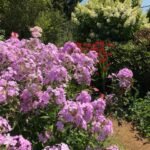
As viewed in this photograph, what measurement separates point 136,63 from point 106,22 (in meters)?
4.99

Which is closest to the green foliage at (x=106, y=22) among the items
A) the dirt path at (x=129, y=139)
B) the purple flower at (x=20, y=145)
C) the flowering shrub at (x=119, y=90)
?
the dirt path at (x=129, y=139)

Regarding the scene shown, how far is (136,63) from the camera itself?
11.8 meters

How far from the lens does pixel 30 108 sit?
181 inches

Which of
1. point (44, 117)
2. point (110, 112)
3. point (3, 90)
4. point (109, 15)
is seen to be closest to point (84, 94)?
point (44, 117)

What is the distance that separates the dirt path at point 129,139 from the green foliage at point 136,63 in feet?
7.41

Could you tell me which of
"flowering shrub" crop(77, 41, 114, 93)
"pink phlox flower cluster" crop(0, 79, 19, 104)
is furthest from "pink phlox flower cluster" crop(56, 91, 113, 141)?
"flowering shrub" crop(77, 41, 114, 93)

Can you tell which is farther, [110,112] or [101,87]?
[101,87]

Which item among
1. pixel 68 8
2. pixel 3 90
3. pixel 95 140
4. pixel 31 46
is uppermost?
pixel 68 8

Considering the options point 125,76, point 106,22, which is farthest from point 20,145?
point 106,22

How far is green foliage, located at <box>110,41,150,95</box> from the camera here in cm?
1175

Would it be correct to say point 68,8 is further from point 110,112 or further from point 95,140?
point 95,140

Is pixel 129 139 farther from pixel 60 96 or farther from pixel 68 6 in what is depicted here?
pixel 68 6

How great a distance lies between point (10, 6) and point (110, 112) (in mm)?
12953

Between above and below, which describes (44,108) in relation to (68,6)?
below
